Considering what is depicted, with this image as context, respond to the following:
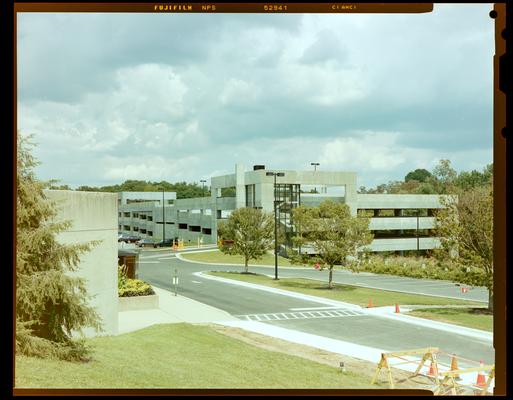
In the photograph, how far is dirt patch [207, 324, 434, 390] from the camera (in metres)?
9.44

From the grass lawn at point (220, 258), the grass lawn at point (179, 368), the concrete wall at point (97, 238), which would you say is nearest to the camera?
the grass lawn at point (179, 368)

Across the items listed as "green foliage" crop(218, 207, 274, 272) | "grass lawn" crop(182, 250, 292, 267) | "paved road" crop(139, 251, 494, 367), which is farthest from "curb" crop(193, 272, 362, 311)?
"grass lawn" crop(182, 250, 292, 267)

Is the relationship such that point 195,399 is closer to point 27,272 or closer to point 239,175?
point 27,272

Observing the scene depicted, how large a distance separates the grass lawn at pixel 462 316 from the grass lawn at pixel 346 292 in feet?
6.75

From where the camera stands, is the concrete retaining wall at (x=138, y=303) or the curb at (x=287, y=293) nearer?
the concrete retaining wall at (x=138, y=303)

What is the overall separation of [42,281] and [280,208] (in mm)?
23329

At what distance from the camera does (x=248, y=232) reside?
1203 inches

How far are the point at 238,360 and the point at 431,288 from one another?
2062 cm

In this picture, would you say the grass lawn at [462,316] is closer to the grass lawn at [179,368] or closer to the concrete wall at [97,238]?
the grass lawn at [179,368]

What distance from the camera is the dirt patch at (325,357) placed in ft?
31.0

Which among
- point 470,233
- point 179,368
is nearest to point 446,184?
point 470,233

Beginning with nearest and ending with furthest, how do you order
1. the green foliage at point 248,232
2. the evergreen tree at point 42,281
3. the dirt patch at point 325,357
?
1. the evergreen tree at point 42,281
2. the dirt patch at point 325,357
3. the green foliage at point 248,232

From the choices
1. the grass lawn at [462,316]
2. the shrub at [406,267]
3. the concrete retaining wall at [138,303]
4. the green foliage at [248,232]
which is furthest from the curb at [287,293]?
the concrete retaining wall at [138,303]

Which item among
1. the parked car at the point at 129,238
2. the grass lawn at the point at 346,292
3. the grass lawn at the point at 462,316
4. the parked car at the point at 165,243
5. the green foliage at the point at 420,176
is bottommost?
the grass lawn at the point at 346,292
